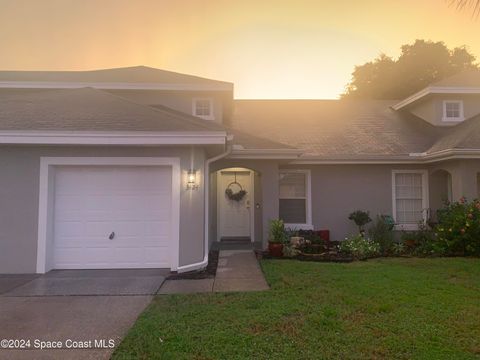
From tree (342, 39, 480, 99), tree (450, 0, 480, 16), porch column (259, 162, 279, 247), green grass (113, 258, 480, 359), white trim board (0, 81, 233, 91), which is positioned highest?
tree (342, 39, 480, 99)

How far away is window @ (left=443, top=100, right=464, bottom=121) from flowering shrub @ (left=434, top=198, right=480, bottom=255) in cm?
472

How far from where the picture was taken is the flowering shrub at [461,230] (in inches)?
331

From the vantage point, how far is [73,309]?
496 cm

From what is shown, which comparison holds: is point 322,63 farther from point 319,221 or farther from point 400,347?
point 400,347

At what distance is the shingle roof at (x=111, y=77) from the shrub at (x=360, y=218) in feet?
19.2

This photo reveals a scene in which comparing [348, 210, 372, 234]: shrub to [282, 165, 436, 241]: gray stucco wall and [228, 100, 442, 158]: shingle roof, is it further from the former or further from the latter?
[228, 100, 442, 158]: shingle roof

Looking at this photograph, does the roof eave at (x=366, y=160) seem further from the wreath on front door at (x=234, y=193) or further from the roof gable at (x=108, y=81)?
the roof gable at (x=108, y=81)

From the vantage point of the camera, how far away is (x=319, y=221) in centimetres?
1070

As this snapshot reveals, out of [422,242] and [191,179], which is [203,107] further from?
[422,242]

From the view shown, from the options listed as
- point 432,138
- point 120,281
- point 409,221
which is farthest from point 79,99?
point 432,138

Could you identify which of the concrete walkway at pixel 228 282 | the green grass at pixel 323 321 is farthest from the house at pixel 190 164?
the green grass at pixel 323 321

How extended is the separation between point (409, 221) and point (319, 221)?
291 centimetres

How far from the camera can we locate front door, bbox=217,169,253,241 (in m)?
11.8

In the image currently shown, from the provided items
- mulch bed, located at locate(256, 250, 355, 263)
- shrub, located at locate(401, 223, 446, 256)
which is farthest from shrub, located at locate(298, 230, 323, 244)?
shrub, located at locate(401, 223, 446, 256)
